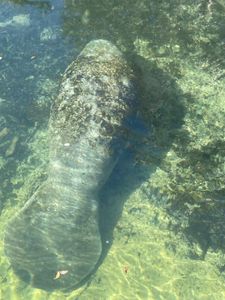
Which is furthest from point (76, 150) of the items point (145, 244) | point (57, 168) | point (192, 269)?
point (192, 269)

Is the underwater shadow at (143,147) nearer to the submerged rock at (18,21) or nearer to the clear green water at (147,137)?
the clear green water at (147,137)

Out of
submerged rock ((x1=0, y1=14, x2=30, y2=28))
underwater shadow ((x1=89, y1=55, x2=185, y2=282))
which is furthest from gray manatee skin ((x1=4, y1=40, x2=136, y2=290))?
submerged rock ((x1=0, y1=14, x2=30, y2=28))

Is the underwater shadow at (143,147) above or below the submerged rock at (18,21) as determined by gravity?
below

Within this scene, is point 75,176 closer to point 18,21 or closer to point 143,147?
point 143,147

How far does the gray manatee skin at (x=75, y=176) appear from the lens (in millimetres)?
8367

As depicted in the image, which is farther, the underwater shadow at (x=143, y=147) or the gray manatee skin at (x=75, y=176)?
the underwater shadow at (x=143, y=147)

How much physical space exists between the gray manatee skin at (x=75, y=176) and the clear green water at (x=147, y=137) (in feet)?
1.13

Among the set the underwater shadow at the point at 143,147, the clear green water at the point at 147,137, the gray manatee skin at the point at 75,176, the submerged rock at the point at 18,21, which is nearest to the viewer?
the gray manatee skin at the point at 75,176

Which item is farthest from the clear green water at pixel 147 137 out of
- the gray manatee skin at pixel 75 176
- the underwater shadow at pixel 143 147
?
the gray manatee skin at pixel 75 176

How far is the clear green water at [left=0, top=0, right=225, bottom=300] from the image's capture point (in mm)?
8539

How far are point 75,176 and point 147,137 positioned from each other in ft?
5.99

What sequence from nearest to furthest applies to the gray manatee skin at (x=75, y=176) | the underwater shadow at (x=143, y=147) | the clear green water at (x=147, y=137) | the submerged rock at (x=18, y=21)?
the gray manatee skin at (x=75, y=176), the clear green water at (x=147, y=137), the underwater shadow at (x=143, y=147), the submerged rock at (x=18, y=21)

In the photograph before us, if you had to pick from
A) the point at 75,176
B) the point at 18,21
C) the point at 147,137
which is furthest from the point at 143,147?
the point at 18,21

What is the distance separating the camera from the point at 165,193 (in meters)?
9.24
